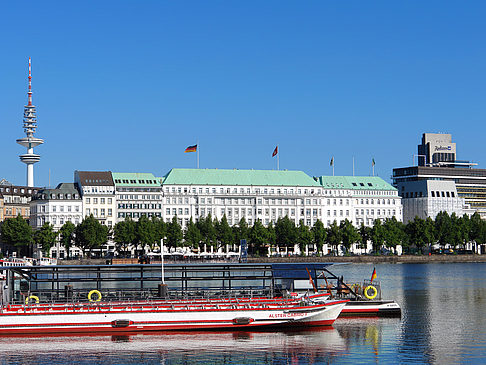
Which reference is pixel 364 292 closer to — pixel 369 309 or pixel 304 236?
pixel 369 309

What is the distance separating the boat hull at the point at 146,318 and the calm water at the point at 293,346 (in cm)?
72

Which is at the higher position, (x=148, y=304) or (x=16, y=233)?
(x=16, y=233)

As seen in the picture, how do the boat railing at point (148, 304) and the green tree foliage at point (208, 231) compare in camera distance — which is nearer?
the boat railing at point (148, 304)

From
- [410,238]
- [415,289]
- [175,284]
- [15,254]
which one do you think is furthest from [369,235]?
[175,284]

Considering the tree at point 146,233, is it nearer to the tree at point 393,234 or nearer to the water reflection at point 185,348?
the tree at point 393,234

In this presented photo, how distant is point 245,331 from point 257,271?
6455mm

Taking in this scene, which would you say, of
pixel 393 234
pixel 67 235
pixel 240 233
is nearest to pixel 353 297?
pixel 67 235

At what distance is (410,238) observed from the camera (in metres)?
196

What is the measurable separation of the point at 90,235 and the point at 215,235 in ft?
86.8

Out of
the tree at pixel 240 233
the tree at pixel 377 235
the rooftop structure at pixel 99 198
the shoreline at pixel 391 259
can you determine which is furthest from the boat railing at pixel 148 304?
the rooftop structure at pixel 99 198

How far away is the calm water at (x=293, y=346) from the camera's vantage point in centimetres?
4847

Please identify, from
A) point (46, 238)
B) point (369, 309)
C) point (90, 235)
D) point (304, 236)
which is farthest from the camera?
point (304, 236)

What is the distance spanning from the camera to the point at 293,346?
52625 millimetres

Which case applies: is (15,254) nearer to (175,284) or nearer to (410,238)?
(410,238)
